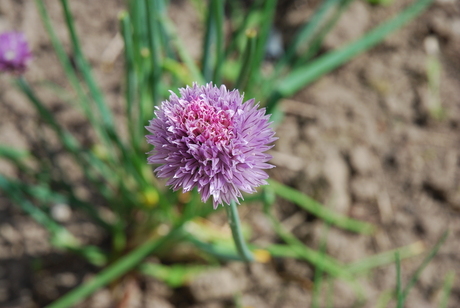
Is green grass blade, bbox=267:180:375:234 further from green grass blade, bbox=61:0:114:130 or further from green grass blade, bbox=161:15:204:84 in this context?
green grass blade, bbox=61:0:114:130

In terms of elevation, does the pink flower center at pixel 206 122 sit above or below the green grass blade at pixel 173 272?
below

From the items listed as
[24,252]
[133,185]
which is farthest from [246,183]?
[24,252]

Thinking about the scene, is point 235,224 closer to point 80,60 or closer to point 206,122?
point 206,122

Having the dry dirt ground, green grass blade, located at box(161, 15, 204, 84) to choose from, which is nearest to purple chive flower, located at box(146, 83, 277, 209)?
green grass blade, located at box(161, 15, 204, 84)

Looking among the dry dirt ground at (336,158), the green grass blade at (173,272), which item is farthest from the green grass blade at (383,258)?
the green grass blade at (173,272)

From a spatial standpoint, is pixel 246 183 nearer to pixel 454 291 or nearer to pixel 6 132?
pixel 454 291

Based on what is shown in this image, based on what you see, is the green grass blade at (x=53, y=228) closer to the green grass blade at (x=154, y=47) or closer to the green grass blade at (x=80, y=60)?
the green grass blade at (x=80, y=60)

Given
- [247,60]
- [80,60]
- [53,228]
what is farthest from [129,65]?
[53,228]

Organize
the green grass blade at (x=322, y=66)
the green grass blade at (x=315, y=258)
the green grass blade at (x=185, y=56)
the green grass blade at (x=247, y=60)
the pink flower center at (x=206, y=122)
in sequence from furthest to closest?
the green grass blade at (x=315, y=258) → the green grass blade at (x=185, y=56) → the green grass blade at (x=322, y=66) → the green grass blade at (x=247, y=60) → the pink flower center at (x=206, y=122)
